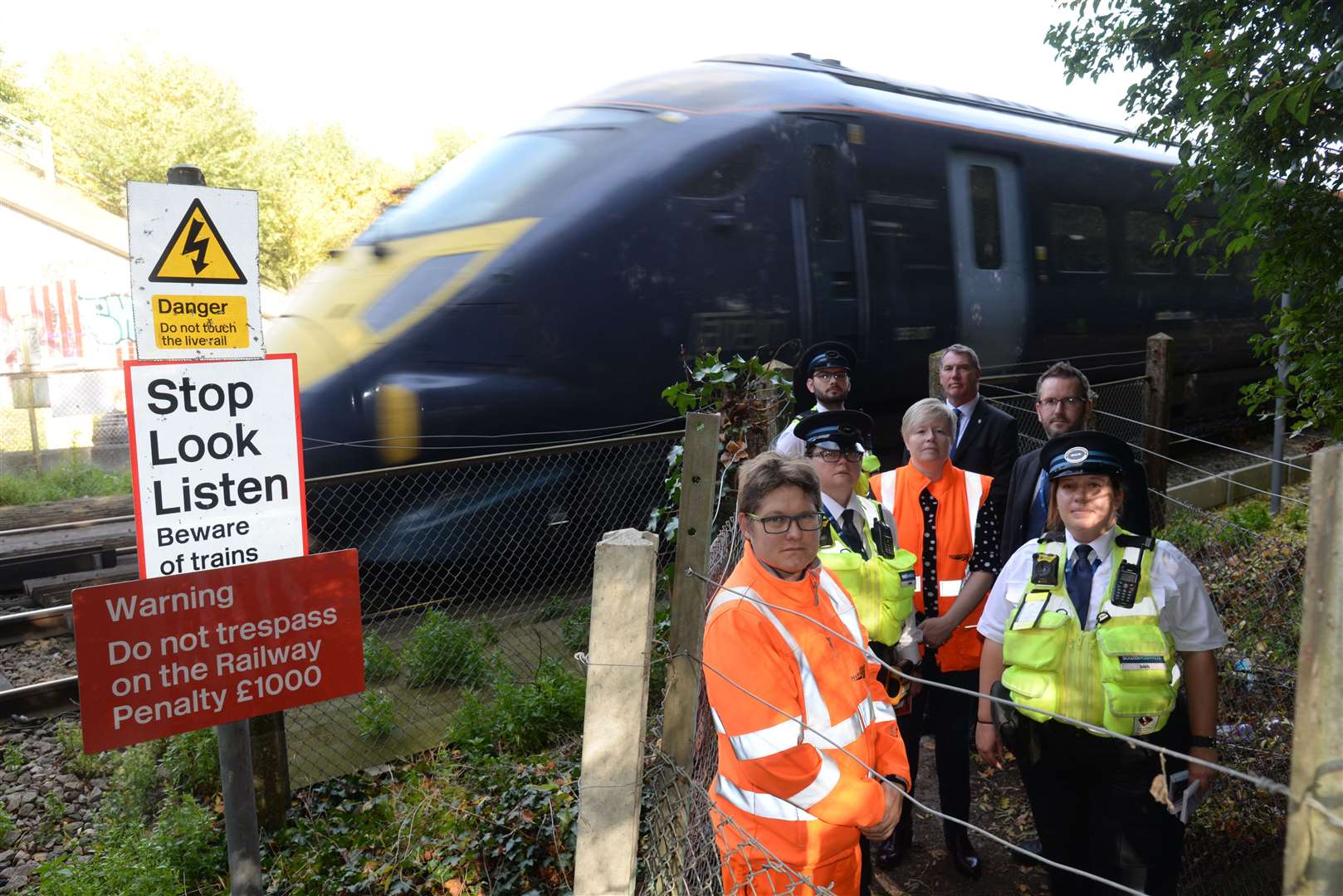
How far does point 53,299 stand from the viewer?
24234 mm

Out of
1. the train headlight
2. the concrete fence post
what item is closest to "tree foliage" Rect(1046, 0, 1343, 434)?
the concrete fence post

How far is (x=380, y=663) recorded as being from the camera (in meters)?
5.83

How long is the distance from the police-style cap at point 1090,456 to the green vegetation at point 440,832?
226cm

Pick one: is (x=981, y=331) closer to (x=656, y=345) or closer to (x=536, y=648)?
(x=656, y=345)

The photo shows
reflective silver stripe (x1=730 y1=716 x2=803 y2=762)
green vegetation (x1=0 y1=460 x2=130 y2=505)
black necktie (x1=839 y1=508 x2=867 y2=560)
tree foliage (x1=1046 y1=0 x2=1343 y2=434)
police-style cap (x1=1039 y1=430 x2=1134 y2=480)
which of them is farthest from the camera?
green vegetation (x1=0 y1=460 x2=130 y2=505)

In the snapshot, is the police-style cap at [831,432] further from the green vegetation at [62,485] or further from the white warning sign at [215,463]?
the green vegetation at [62,485]

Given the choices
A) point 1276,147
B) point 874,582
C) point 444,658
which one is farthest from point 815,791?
point 444,658

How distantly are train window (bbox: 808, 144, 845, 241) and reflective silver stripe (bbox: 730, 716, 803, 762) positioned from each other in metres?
5.60

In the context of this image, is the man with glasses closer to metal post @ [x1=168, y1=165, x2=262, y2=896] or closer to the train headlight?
metal post @ [x1=168, y1=165, x2=262, y2=896]

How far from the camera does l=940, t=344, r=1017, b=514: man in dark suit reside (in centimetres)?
489

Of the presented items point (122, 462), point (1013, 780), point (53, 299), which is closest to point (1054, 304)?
point (1013, 780)

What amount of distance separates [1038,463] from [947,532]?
446mm

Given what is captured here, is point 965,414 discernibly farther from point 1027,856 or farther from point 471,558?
point 471,558

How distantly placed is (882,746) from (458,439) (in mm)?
4320
